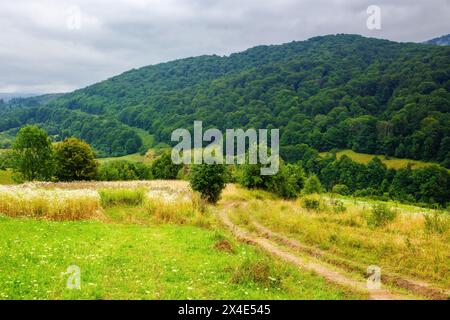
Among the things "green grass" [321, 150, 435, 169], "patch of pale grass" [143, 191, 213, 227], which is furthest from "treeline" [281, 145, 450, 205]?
"patch of pale grass" [143, 191, 213, 227]

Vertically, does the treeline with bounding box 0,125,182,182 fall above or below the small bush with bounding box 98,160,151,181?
above

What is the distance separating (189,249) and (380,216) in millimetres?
12500

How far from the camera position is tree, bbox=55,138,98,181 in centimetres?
5166

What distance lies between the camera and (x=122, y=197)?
27.2 meters

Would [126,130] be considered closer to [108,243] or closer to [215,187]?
[215,187]

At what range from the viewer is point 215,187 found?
31766 millimetres

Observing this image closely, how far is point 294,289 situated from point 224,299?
258cm

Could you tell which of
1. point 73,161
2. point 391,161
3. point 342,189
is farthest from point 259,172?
point 391,161

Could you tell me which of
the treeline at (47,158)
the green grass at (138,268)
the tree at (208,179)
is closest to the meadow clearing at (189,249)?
the green grass at (138,268)

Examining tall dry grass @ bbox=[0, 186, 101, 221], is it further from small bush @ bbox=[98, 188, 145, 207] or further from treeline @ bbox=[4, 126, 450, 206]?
treeline @ bbox=[4, 126, 450, 206]

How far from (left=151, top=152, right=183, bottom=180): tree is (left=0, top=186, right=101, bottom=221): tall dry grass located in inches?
2105

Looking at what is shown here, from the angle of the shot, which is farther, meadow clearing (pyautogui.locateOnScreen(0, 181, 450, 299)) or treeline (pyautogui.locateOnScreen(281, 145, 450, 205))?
treeline (pyautogui.locateOnScreen(281, 145, 450, 205))

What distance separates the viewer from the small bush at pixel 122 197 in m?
26.4

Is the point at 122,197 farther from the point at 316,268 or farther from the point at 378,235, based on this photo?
the point at 378,235
